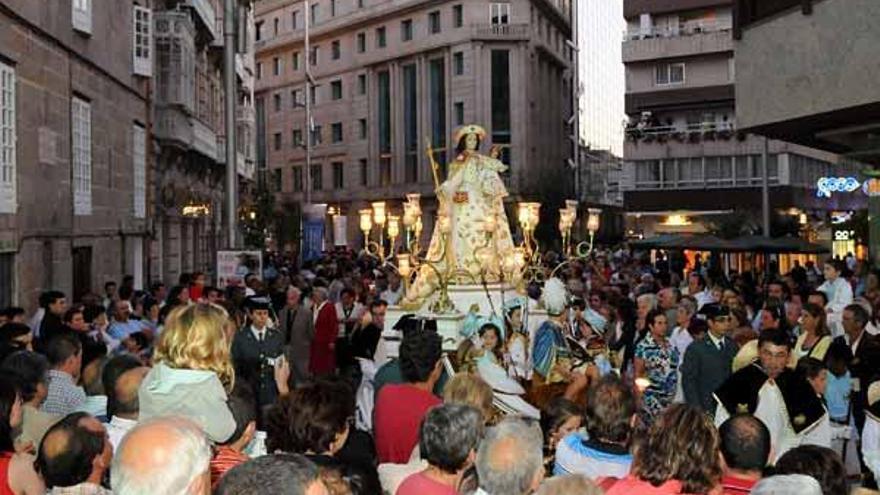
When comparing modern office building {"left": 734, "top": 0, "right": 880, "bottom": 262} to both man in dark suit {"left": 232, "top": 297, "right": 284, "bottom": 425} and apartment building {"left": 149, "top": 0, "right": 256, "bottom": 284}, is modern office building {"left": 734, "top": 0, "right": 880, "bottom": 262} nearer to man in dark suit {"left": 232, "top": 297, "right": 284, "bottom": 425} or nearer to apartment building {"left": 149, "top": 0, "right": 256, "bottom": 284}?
man in dark suit {"left": 232, "top": 297, "right": 284, "bottom": 425}

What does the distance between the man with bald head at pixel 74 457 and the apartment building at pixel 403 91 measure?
49152mm

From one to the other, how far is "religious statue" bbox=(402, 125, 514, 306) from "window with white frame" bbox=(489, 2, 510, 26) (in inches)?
1880

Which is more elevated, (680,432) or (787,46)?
(787,46)

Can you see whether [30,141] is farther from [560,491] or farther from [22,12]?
[560,491]

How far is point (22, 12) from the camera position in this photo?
48.7 ft

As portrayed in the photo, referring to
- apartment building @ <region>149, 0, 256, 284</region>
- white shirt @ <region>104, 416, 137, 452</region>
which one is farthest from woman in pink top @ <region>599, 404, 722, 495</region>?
apartment building @ <region>149, 0, 256, 284</region>

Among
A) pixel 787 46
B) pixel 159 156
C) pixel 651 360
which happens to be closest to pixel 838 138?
pixel 787 46

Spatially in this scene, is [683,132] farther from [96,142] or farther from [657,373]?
[657,373]

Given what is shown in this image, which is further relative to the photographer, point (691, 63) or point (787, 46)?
point (691, 63)

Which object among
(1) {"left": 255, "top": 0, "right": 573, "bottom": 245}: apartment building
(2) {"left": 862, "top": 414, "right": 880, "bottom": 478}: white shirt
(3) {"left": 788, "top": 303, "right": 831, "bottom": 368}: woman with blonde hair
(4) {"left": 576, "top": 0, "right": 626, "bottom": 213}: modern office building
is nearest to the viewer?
(2) {"left": 862, "top": 414, "right": 880, "bottom": 478}: white shirt

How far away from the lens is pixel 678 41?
166 feet

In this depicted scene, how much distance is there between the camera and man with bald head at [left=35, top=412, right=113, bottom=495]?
15.0 feet

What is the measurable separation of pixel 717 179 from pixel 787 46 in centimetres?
3362

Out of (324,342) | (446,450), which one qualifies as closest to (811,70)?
(324,342)
